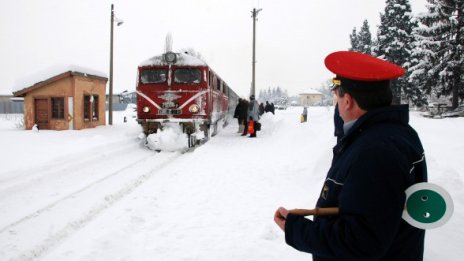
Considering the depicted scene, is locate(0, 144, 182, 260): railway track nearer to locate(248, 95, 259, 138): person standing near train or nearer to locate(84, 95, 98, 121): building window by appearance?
locate(248, 95, 259, 138): person standing near train

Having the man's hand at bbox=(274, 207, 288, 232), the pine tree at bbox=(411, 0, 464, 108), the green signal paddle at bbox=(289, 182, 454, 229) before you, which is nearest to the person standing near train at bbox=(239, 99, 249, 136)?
the pine tree at bbox=(411, 0, 464, 108)

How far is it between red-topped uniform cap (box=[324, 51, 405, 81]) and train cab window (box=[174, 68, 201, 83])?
12.1 m

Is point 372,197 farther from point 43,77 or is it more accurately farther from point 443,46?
point 443,46

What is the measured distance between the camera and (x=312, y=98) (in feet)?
358

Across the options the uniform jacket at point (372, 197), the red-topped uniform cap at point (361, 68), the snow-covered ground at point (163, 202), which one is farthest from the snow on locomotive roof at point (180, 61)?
the uniform jacket at point (372, 197)

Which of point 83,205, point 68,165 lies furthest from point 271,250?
point 68,165

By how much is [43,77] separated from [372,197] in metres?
18.9

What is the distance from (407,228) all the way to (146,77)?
43.0 feet

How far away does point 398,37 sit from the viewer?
31719 millimetres

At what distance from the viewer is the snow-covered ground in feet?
13.4

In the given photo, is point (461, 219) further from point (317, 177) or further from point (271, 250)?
point (317, 177)

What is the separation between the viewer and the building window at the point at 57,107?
17453mm

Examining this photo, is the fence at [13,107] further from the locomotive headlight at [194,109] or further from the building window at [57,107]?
the locomotive headlight at [194,109]

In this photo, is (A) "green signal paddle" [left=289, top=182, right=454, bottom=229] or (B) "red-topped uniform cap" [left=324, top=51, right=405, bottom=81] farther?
(B) "red-topped uniform cap" [left=324, top=51, right=405, bottom=81]
